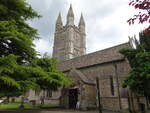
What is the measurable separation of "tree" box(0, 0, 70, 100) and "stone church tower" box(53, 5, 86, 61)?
50.3 m

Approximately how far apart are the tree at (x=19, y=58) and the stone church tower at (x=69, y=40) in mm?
50343

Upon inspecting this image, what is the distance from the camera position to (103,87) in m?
21.7

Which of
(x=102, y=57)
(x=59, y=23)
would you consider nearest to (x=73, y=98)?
(x=102, y=57)

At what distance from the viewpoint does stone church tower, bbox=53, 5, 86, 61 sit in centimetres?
6681

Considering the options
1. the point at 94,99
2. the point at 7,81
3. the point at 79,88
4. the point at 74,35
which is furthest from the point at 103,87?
the point at 74,35

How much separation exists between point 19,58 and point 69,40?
55.4 meters

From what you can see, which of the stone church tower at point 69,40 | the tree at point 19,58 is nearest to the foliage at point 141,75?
the tree at point 19,58

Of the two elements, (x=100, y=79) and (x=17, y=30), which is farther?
(x=100, y=79)

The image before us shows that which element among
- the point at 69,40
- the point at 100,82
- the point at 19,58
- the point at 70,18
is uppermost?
the point at 70,18

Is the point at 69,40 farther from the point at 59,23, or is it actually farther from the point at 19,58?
the point at 19,58

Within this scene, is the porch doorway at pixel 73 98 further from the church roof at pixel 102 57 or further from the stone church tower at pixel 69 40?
the stone church tower at pixel 69 40

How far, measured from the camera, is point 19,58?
40.4 feet

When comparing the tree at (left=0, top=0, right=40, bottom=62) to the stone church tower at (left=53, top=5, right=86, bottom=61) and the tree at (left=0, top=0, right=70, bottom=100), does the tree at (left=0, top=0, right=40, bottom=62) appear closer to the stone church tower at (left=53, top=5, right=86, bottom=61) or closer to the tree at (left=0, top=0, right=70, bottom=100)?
the tree at (left=0, top=0, right=70, bottom=100)

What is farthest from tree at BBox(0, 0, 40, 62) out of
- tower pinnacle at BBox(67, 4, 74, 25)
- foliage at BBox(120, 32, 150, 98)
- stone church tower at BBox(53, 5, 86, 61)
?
tower pinnacle at BBox(67, 4, 74, 25)
